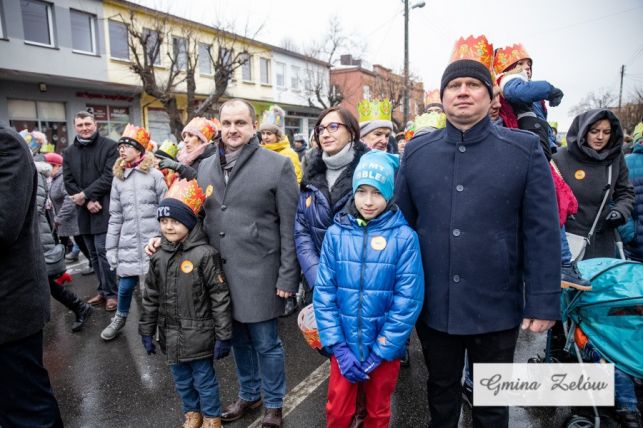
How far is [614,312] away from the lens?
255cm

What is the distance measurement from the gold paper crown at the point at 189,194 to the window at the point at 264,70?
26528 millimetres

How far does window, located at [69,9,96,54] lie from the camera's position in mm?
16672

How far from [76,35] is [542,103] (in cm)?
1918

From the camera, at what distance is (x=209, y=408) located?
277 cm

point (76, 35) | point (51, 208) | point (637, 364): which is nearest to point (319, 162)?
point (637, 364)

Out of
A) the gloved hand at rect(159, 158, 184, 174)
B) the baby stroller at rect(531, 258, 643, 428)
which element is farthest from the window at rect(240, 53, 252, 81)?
the baby stroller at rect(531, 258, 643, 428)

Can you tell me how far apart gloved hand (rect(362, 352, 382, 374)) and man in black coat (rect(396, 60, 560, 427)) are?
1.09 ft

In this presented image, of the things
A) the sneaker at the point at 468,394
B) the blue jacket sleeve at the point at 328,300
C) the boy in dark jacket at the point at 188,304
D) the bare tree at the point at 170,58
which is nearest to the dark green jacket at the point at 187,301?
the boy in dark jacket at the point at 188,304

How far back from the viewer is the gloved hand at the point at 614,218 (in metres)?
3.55

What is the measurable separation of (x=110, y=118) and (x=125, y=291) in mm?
16873

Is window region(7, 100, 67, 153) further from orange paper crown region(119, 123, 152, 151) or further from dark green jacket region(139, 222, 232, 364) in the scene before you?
dark green jacket region(139, 222, 232, 364)

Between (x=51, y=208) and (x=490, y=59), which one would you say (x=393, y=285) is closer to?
(x=490, y=59)

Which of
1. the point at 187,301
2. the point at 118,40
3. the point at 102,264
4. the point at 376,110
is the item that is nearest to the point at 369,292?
the point at 187,301

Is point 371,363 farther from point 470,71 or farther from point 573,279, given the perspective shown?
point 470,71
